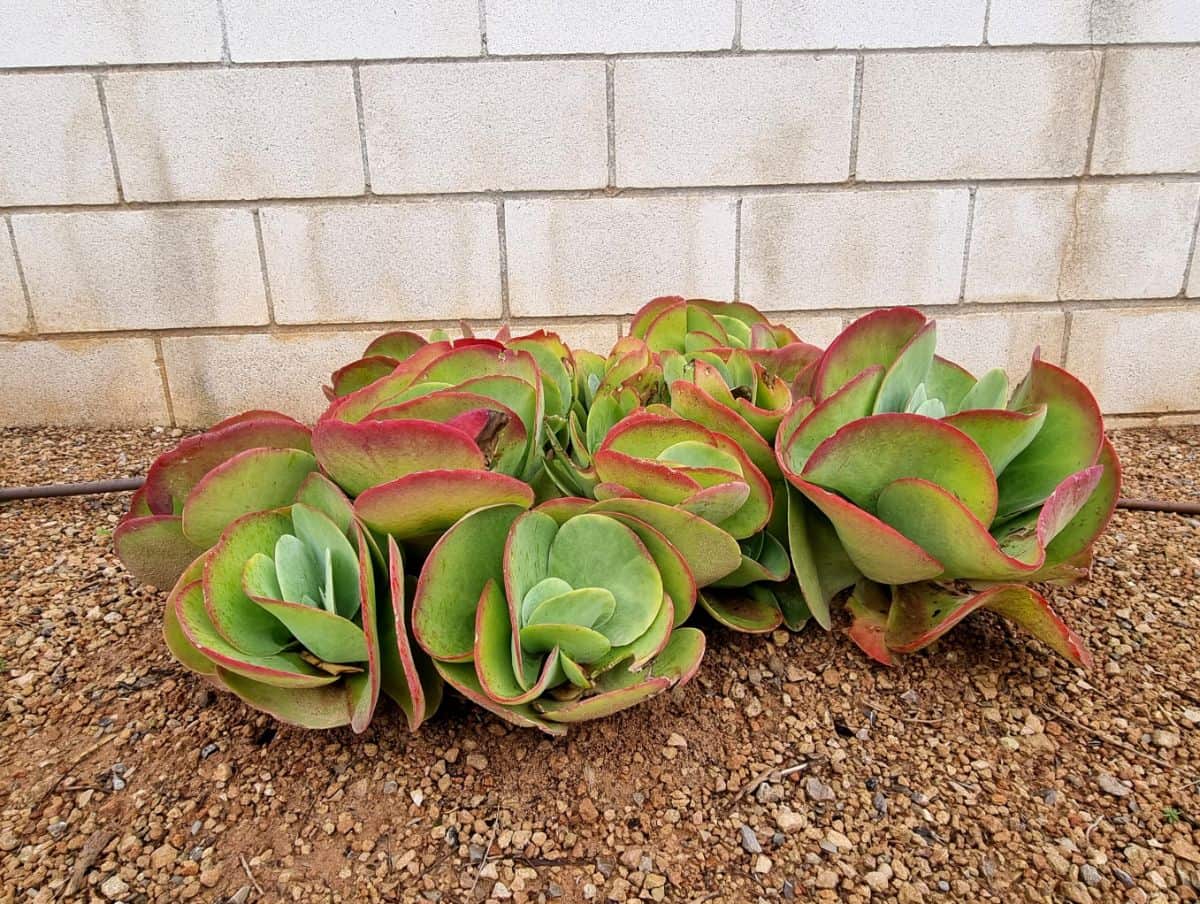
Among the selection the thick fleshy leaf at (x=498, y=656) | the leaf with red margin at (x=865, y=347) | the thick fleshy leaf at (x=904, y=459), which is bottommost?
the thick fleshy leaf at (x=498, y=656)

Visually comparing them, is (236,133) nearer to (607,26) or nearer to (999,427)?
(607,26)

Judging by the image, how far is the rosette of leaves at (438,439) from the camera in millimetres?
648

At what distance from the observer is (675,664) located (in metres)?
0.70

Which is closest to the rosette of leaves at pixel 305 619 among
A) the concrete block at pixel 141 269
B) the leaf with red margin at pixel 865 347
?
the leaf with red margin at pixel 865 347

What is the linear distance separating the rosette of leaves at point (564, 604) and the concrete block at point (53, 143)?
5.56 feet

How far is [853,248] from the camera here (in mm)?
1954

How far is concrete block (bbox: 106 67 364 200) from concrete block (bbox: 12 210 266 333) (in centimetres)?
7

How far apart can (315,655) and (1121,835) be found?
0.66 metres

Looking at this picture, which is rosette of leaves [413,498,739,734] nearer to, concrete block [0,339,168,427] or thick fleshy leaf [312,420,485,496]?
thick fleshy leaf [312,420,485,496]

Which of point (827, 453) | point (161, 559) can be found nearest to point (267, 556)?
point (161, 559)

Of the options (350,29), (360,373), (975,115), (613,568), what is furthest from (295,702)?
(975,115)

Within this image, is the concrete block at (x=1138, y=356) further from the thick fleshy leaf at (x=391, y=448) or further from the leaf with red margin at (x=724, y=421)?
the thick fleshy leaf at (x=391, y=448)

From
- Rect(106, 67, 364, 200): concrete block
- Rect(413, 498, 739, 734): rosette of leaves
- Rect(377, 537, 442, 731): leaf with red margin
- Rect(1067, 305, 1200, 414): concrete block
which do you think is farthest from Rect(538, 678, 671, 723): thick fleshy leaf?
Rect(1067, 305, 1200, 414): concrete block

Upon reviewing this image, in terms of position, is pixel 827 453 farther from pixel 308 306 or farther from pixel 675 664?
pixel 308 306
